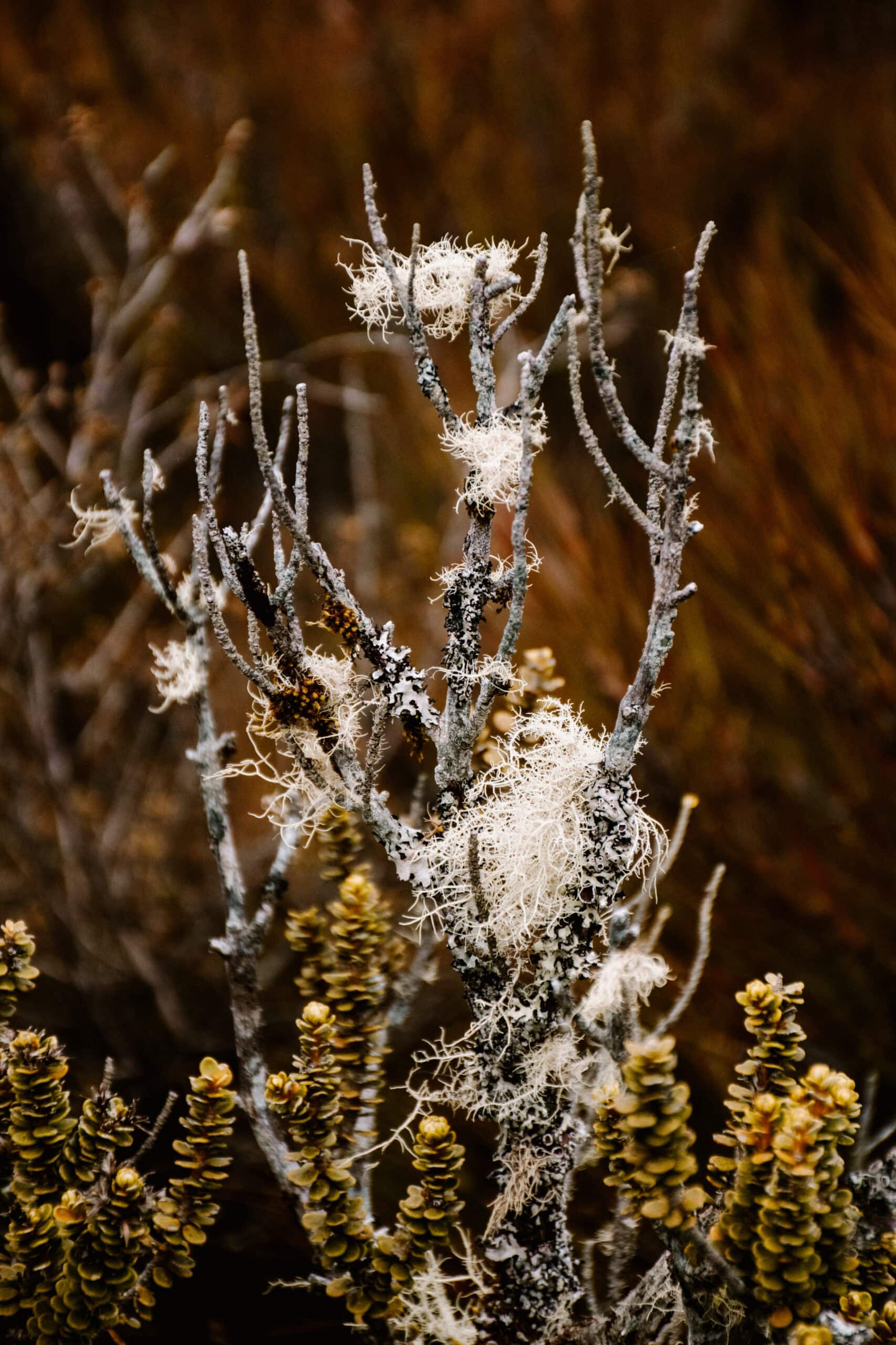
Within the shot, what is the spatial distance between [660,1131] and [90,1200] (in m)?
0.21

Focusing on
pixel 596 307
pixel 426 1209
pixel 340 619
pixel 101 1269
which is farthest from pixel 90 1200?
pixel 596 307

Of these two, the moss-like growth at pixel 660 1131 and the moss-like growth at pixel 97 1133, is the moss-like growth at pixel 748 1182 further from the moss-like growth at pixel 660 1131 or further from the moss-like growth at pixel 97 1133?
the moss-like growth at pixel 97 1133

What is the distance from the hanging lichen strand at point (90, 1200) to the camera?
30 centimetres

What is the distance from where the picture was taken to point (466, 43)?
50.3 inches

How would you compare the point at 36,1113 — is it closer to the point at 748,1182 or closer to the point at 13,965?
the point at 13,965

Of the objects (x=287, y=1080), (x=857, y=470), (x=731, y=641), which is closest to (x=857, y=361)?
(x=857, y=470)

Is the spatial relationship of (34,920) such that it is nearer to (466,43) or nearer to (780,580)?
(780,580)

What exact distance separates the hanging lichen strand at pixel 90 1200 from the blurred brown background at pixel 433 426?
150 millimetres

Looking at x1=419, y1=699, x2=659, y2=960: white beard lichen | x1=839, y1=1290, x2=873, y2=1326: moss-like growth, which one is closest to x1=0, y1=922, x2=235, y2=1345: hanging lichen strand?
x1=419, y1=699, x2=659, y2=960: white beard lichen

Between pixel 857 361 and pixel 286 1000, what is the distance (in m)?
0.72

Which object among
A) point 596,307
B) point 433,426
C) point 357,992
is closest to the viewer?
point 596,307

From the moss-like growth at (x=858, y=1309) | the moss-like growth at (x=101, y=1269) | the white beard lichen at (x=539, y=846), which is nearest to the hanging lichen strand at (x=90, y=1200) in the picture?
the moss-like growth at (x=101, y=1269)

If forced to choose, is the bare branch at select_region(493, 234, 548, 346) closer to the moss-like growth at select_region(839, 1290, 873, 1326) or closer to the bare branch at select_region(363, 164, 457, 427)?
the bare branch at select_region(363, 164, 457, 427)

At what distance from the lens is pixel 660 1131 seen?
0.77 feet
